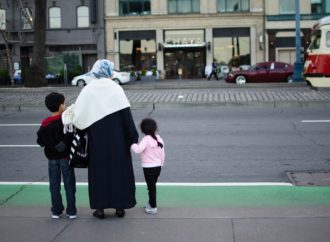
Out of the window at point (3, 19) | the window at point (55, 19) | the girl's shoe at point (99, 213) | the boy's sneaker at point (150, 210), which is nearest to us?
the girl's shoe at point (99, 213)

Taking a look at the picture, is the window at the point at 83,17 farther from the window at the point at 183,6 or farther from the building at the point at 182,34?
the window at the point at 183,6

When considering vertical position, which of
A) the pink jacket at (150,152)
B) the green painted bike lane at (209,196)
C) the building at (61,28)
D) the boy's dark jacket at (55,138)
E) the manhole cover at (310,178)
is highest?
the building at (61,28)

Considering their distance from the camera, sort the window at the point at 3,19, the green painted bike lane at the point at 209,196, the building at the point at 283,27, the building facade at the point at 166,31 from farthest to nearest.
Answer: the window at the point at 3,19 → the building facade at the point at 166,31 → the building at the point at 283,27 → the green painted bike lane at the point at 209,196

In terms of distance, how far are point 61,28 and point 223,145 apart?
35875mm

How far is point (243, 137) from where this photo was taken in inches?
476

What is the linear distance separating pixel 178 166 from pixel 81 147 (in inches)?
143

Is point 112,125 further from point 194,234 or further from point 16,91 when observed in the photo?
point 16,91

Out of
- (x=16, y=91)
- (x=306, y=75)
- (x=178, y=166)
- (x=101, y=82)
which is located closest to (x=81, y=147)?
(x=101, y=82)

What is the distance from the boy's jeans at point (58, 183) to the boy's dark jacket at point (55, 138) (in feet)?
0.38

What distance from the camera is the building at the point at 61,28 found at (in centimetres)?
4459

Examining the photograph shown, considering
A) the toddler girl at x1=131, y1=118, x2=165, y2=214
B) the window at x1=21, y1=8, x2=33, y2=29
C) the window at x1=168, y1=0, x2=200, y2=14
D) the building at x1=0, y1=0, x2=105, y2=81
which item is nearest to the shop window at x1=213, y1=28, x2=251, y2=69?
the window at x1=168, y1=0, x2=200, y2=14

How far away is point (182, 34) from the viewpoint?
44562mm

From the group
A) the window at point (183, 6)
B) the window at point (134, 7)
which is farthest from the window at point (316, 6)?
the window at point (134, 7)

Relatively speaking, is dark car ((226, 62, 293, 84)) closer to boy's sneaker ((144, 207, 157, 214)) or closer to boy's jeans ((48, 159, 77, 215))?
boy's sneaker ((144, 207, 157, 214))
